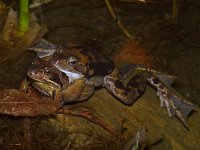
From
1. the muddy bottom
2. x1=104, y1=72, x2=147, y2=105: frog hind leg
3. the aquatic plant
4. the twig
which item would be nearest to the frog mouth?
x1=104, y1=72, x2=147, y2=105: frog hind leg

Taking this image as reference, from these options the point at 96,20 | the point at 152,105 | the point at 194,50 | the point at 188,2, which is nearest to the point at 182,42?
the point at 194,50

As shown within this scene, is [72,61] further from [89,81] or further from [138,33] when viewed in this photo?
[138,33]

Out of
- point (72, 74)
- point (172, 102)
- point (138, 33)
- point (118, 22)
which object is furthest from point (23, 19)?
point (172, 102)

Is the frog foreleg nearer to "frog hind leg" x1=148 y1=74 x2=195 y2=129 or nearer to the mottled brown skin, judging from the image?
the mottled brown skin

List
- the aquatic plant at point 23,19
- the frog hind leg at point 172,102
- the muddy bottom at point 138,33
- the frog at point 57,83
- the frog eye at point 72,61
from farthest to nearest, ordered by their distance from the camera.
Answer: the muddy bottom at point 138,33 < the aquatic plant at point 23,19 < the frog hind leg at point 172,102 < the frog eye at point 72,61 < the frog at point 57,83

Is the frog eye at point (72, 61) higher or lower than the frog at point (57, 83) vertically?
higher

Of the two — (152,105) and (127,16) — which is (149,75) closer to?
(152,105)

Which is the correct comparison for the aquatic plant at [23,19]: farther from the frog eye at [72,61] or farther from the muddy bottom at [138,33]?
the frog eye at [72,61]

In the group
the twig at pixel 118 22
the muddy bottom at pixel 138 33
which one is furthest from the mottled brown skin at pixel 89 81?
the twig at pixel 118 22
